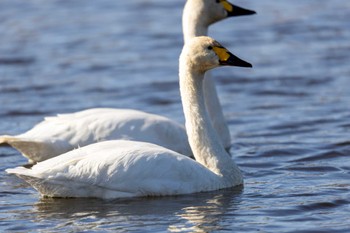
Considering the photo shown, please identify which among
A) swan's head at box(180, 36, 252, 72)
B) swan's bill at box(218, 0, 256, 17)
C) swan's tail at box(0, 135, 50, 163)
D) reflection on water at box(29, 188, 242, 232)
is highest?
swan's bill at box(218, 0, 256, 17)

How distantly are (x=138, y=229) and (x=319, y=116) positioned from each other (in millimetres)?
5483

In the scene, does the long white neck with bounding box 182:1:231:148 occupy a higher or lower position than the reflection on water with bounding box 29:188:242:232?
higher

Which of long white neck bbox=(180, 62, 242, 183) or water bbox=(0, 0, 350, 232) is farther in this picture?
long white neck bbox=(180, 62, 242, 183)

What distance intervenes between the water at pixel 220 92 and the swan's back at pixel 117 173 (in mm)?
109

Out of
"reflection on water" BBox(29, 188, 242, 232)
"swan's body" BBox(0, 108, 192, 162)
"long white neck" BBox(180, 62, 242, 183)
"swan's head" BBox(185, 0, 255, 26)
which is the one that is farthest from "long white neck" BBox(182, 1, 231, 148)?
"reflection on water" BBox(29, 188, 242, 232)

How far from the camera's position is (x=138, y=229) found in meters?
8.91

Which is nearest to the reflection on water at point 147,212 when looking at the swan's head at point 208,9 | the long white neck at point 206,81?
the long white neck at point 206,81

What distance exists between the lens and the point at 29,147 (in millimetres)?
11352

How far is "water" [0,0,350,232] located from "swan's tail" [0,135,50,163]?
404 millimetres

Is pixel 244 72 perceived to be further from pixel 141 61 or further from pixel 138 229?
pixel 138 229

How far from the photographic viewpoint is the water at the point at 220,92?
371 inches

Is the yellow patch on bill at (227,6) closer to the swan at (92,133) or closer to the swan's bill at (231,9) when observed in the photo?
the swan's bill at (231,9)

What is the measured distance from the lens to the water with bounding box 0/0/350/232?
30.9ft

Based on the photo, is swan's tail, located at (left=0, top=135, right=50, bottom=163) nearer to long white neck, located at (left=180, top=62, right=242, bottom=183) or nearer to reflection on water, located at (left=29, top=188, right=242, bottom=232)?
reflection on water, located at (left=29, top=188, right=242, bottom=232)
